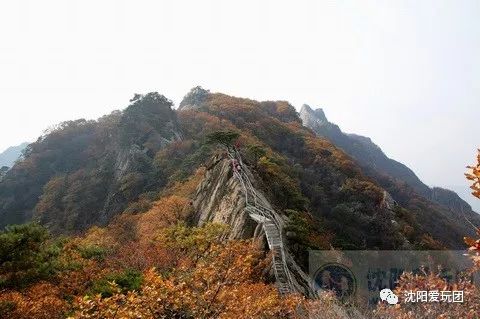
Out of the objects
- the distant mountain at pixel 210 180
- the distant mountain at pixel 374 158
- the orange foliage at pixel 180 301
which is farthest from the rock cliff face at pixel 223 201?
the distant mountain at pixel 374 158

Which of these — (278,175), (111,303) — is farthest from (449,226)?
(111,303)

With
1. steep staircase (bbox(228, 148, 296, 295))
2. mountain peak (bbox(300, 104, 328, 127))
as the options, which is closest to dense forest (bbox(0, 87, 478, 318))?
steep staircase (bbox(228, 148, 296, 295))

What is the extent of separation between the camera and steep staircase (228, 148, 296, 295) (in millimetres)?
20820

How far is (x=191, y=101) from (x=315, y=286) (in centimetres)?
8450

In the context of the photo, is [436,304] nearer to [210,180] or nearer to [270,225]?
[270,225]

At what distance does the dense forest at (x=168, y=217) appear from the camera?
13266mm

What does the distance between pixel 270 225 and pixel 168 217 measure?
516 inches

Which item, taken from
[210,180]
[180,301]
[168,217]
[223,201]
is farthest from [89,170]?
[180,301]

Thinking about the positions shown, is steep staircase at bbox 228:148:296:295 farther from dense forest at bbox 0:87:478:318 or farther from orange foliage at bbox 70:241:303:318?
orange foliage at bbox 70:241:303:318

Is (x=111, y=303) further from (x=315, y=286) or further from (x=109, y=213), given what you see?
(x=109, y=213)

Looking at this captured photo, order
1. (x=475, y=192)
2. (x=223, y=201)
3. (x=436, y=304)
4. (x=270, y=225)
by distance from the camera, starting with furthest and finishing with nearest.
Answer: (x=223, y=201)
(x=270, y=225)
(x=436, y=304)
(x=475, y=192)

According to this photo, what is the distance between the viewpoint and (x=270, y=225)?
79.5ft

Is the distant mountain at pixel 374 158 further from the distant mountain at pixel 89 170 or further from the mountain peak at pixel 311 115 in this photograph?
the distant mountain at pixel 89 170

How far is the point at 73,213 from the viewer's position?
2228 inches
